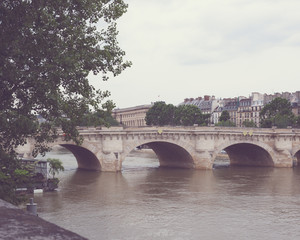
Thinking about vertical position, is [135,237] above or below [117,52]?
below

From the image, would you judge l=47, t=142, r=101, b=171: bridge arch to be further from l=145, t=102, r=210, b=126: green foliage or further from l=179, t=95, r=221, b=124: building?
l=179, t=95, r=221, b=124: building

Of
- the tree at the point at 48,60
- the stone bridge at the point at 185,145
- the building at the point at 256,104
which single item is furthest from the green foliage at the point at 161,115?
the tree at the point at 48,60

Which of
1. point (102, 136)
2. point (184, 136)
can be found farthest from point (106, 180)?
point (184, 136)

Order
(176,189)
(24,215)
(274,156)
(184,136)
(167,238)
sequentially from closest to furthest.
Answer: (24,215) < (167,238) < (176,189) < (184,136) < (274,156)

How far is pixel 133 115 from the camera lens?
17412cm

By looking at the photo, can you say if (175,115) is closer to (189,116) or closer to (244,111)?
(189,116)

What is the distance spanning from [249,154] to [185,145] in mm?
16123

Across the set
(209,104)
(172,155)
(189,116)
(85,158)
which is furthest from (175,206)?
(209,104)

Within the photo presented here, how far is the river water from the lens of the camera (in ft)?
78.9

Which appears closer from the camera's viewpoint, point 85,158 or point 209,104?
point 85,158

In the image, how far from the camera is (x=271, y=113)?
102625mm

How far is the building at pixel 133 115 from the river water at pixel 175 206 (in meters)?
115

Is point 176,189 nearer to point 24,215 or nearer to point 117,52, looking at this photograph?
point 117,52

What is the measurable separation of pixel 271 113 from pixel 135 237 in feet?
283
